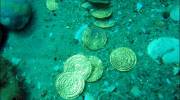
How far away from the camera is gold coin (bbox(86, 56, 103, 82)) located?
2807 mm

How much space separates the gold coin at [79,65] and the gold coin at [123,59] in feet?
0.86

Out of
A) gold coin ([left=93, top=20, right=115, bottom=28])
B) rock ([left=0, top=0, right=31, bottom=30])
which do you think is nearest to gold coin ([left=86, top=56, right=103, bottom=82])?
gold coin ([left=93, top=20, right=115, bottom=28])

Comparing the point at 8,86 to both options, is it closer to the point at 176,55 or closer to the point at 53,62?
the point at 53,62

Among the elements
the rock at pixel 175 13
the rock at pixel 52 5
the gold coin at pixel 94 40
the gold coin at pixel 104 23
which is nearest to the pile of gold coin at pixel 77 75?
the gold coin at pixel 94 40

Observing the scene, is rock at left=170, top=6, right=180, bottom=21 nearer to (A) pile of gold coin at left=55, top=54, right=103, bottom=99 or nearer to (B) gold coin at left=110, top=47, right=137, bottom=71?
(B) gold coin at left=110, top=47, right=137, bottom=71

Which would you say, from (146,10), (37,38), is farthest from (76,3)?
(146,10)

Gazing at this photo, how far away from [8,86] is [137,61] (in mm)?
1351

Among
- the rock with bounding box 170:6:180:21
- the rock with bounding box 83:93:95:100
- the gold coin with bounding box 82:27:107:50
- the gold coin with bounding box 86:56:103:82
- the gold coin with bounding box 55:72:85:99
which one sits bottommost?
the rock with bounding box 83:93:95:100

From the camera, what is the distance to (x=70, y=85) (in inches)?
109

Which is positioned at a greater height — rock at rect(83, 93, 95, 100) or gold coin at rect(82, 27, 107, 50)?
gold coin at rect(82, 27, 107, 50)

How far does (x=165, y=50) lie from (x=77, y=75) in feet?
3.01

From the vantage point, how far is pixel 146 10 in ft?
9.75

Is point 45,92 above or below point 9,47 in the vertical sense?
below

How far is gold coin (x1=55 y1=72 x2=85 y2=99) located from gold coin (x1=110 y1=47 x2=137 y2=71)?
39 cm
